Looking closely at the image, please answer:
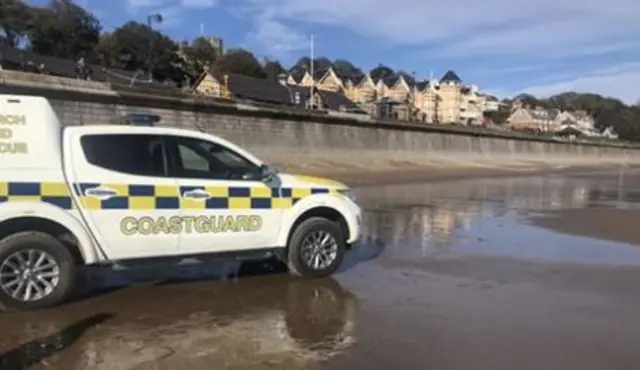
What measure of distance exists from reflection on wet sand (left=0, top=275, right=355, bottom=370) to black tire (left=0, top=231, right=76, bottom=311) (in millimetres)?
118

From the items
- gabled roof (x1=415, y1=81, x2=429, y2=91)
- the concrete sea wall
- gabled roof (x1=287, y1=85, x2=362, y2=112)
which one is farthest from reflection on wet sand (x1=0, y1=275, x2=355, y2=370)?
gabled roof (x1=415, y1=81, x2=429, y2=91)

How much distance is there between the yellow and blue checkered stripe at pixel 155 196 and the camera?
6176 mm

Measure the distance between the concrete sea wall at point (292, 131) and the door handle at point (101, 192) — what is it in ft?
45.3

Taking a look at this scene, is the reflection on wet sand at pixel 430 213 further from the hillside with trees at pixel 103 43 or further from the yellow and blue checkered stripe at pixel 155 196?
the hillside with trees at pixel 103 43

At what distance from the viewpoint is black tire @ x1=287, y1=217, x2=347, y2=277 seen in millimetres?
7746

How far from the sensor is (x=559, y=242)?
11703 mm

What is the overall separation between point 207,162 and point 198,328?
2093 millimetres

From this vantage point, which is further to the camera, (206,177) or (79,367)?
(206,177)

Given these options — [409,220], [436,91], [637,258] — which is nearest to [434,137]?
[409,220]

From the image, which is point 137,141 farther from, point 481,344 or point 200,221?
point 481,344

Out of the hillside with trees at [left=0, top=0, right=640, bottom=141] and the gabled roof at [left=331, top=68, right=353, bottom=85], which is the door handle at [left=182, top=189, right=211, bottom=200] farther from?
the gabled roof at [left=331, top=68, right=353, bottom=85]

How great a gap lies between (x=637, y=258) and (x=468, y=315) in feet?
16.2

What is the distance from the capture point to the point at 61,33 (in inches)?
3253

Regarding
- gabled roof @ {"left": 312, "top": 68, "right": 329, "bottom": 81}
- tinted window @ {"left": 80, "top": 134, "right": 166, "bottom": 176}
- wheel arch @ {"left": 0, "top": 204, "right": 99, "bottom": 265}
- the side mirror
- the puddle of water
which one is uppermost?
Result: gabled roof @ {"left": 312, "top": 68, "right": 329, "bottom": 81}
